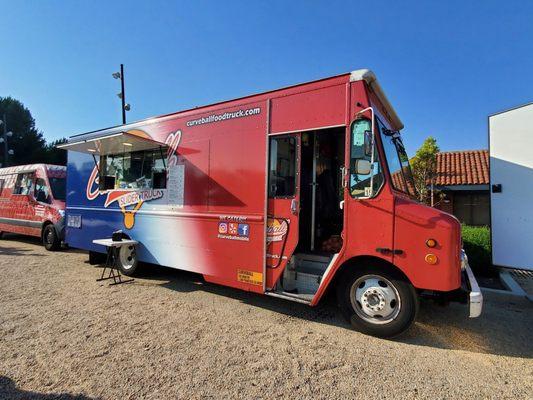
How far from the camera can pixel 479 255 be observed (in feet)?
26.7

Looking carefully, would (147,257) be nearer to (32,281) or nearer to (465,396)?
(32,281)

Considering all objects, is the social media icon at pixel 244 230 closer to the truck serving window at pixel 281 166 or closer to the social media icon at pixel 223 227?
the social media icon at pixel 223 227

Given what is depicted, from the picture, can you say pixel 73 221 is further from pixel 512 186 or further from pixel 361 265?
pixel 512 186

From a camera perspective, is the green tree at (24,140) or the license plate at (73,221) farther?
the green tree at (24,140)

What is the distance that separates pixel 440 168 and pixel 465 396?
1669cm

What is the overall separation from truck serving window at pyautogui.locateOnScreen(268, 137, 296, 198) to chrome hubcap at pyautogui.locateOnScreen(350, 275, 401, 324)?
158cm

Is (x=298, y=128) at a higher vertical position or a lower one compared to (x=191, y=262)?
higher

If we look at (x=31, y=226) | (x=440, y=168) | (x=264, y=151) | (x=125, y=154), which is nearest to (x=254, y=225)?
(x=264, y=151)

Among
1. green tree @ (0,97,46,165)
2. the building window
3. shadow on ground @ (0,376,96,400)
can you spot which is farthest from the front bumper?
green tree @ (0,97,46,165)

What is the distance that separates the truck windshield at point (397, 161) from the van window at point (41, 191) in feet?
36.4

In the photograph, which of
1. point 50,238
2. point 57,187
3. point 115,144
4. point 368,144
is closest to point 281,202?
point 368,144

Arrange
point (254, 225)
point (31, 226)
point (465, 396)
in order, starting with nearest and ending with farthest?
1. point (465, 396)
2. point (254, 225)
3. point (31, 226)

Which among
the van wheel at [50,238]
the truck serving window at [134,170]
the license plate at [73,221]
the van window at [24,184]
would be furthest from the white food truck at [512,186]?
the van window at [24,184]

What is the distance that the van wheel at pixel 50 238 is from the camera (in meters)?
11.0
